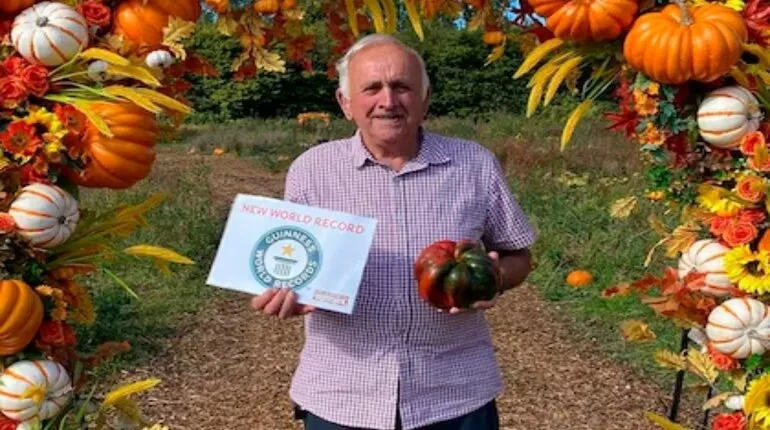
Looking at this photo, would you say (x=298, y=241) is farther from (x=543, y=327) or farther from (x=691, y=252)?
(x=543, y=327)

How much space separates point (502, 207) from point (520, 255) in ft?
0.47

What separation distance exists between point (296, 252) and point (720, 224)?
976 millimetres

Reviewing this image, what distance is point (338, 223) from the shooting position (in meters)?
2.44

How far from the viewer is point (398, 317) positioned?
8.27 feet

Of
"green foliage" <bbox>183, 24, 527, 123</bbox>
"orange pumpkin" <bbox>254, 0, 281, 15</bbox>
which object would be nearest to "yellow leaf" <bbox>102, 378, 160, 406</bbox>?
"orange pumpkin" <bbox>254, 0, 281, 15</bbox>

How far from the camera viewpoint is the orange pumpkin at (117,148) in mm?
2244

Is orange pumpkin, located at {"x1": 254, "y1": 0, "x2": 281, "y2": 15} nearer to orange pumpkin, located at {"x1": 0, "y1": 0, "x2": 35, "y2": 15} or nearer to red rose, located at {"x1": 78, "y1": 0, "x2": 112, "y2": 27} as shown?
red rose, located at {"x1": 78, "y1": 0, "x2": 112, "y2": 27}

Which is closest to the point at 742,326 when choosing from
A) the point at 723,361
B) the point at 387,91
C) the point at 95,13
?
the point at 723,361

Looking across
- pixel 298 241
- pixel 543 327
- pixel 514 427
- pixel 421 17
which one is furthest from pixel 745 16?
pixel 543 327

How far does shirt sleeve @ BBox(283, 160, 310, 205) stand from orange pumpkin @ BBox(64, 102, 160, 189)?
0.42 meters

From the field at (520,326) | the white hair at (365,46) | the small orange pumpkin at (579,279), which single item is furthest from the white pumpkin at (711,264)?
the small orange pumpkin at (579,279)

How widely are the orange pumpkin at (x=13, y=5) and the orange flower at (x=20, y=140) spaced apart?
265 mm

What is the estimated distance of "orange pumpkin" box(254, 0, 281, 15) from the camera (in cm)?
265

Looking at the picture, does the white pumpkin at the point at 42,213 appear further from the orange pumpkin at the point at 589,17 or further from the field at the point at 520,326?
the field at the point at 520,326
